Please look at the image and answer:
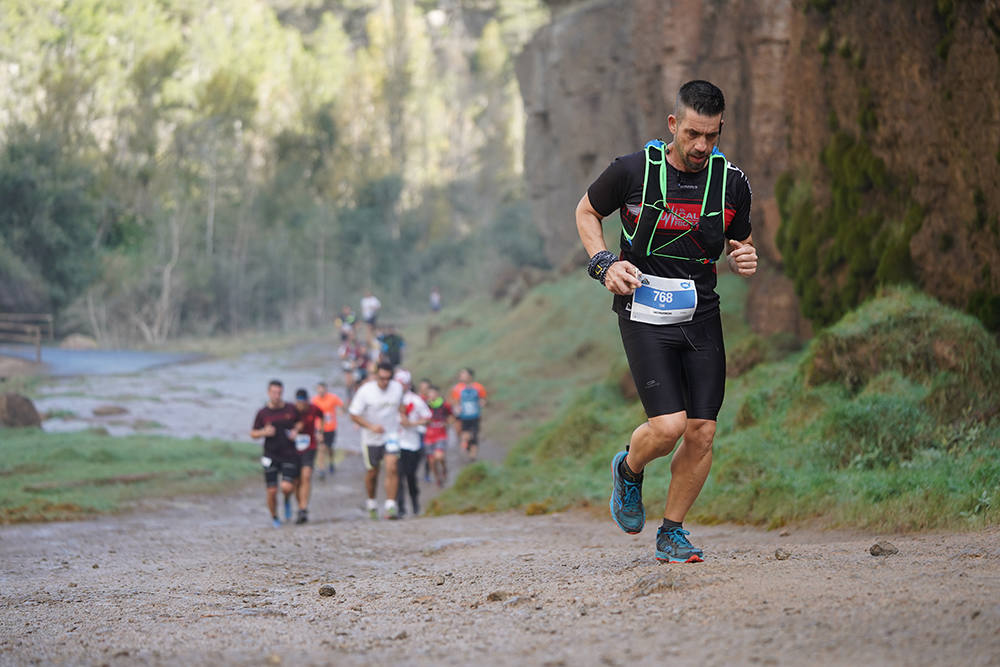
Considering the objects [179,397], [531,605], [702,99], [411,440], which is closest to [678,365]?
[702,99]

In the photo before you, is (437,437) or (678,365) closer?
(678,365)

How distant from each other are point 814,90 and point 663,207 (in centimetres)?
998

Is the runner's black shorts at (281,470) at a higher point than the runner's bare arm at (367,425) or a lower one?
lower

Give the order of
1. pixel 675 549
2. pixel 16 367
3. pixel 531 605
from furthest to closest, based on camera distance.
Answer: pixel 16 367, pixel 675 549, pixel 531 605

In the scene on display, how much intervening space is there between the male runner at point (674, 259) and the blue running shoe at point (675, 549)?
486 mm

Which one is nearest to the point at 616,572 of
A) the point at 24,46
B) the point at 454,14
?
the point at 24,46

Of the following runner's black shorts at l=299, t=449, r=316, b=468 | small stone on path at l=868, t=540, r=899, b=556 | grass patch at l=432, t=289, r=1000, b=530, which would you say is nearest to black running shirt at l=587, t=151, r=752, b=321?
small stone on path at l=868, t=540, r=899, b=556

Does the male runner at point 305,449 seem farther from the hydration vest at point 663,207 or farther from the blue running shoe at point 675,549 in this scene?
the hydration vest at point 663,207

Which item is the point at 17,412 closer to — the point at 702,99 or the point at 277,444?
the point at 277,444

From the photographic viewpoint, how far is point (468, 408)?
2047cm

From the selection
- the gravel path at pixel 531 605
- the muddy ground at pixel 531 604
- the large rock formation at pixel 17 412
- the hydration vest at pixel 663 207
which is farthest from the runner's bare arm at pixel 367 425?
the large rock formation at pixel 17 412

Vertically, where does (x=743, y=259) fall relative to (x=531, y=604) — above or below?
above

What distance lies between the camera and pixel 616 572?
5.94 metres

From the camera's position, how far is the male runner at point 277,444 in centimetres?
1447
